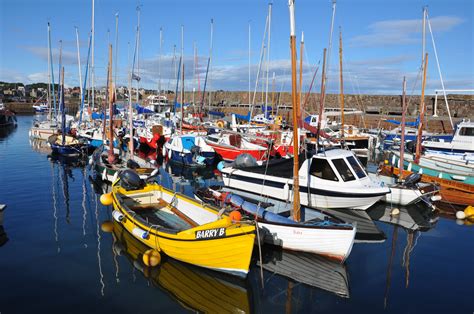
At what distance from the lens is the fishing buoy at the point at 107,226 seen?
13047 millimetres

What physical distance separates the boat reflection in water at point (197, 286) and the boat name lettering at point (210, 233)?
119 centimetres

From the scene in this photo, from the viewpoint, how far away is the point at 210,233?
29.9 ft

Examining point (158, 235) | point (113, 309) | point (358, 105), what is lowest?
point (113, 309)

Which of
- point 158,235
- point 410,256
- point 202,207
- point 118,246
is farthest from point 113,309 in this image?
point 410,256

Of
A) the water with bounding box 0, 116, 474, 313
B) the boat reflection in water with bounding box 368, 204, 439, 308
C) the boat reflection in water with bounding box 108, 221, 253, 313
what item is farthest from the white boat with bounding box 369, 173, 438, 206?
the boat reflection in water with bounding box 108, 221, 253, 313

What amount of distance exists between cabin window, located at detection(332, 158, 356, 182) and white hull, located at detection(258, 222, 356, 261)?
4752 mm

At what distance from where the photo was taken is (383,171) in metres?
20.4

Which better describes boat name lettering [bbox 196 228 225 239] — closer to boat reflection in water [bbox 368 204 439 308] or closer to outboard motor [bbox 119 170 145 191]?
boat reflection in water [bbox 368 204 439 308]

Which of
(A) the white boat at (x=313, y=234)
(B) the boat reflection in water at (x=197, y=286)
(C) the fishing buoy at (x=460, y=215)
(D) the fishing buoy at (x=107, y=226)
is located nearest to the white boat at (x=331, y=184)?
(A) the white boat at (x=313, y=234)

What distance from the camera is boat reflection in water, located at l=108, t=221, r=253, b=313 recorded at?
8.28 metres

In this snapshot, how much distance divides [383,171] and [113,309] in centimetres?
1688

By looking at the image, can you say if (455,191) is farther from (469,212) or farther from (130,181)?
(130,181)

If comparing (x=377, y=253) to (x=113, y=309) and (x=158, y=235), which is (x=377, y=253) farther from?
(x=113, y=309)

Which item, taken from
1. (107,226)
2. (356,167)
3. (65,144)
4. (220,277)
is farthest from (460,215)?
(65,144)
